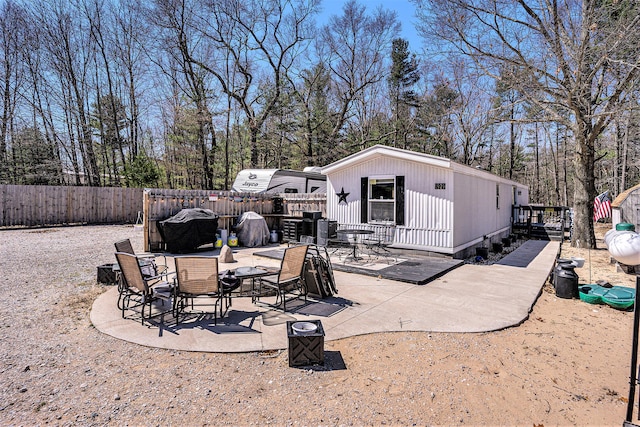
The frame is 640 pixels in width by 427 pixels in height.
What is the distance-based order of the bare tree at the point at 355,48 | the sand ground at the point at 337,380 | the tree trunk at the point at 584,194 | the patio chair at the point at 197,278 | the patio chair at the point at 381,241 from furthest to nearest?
the bare tree at the point at 355,48 → the tree trunk at the point at 584,194 → the patio chair at the point at 381,241 → the patio chair at the point at 197,278 → the sand ground at the point at 337,380

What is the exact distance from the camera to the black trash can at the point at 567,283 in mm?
5266

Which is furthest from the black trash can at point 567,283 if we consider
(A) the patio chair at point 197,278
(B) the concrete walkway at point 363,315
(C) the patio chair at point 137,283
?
(C) the patio chair at point 137,283

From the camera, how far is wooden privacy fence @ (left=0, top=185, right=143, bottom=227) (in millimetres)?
13672

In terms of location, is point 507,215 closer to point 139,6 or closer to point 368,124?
point 368,124

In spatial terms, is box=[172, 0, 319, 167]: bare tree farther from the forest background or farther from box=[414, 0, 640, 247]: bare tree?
box=[414, 0, 640, 247]: bare tree

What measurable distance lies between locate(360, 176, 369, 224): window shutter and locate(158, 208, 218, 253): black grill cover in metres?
4.18

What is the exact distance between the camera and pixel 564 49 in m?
8.78

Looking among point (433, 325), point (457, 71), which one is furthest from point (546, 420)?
point (457, 71)

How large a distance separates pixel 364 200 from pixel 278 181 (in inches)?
195

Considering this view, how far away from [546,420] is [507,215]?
13.1 meters

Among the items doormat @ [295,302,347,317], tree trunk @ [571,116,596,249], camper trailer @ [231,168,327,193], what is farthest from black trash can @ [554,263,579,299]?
camper trailer @ [231,168,327,193]

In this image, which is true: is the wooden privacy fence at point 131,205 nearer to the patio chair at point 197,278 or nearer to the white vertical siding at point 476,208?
the white vertical siding at point 476,208

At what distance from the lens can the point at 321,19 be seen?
811 inches

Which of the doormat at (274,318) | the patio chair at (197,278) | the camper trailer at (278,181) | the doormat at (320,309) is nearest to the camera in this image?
the patio chair at (197,278)
